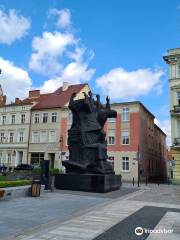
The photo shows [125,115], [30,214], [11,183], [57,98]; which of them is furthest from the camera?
[57,98]

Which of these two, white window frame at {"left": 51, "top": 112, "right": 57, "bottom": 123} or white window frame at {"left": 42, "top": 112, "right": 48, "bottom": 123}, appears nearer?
white window frame at {"left": 51, "top": 112, "right": 57, "bottom": 123}

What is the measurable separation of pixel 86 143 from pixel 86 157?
3.19 feet

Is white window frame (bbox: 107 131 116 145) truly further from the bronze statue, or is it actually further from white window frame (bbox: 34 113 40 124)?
the bronze statue

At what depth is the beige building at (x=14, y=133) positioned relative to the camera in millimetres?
55781

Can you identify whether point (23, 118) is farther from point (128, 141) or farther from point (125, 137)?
point (128, 141)

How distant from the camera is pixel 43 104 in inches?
2234

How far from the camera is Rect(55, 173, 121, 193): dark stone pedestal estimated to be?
2069cm

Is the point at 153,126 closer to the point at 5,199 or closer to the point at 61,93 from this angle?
the point at 61,93

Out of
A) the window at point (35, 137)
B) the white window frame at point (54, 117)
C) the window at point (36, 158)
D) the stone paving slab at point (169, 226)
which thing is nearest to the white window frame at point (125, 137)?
the white window frame at point (54, 117)

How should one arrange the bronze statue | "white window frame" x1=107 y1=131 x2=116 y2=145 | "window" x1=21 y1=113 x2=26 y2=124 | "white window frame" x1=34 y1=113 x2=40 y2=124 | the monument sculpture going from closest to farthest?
the monument sculpture
the bronze statue
"white window frame" x1=107 y1=131 x2=116 y2=145
"white window frame" x1=34 y1=113 x2=40 y2=124
"window" x1=21 y1=113 x2=26 y2=124

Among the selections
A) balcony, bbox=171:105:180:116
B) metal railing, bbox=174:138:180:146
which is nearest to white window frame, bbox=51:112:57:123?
balcony, bbox=171:105:180:116

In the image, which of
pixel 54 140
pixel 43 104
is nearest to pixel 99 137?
pixel 54 140

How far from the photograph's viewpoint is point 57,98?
188ft

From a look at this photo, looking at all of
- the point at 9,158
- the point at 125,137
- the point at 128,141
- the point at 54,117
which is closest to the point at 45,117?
the point at 54,117
